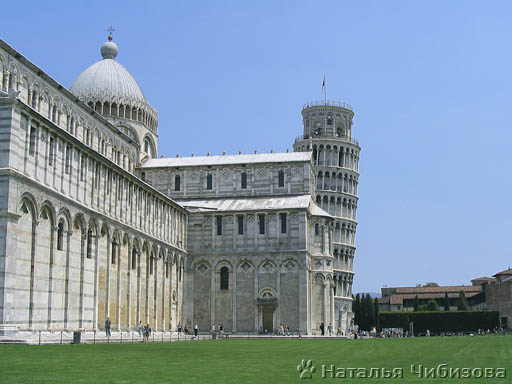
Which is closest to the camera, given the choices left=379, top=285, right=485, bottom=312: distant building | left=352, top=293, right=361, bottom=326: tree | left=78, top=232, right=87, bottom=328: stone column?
left=78, top=232, right=87, bottom=328: stone column

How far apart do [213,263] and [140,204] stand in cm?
1470

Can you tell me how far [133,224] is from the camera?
171 feet

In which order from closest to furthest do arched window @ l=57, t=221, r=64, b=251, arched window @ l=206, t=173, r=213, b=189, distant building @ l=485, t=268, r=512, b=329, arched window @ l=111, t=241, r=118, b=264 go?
arched window @ l=57, t=221, r=64, b=251 → arched window @ l=111, t=241, r=118, b=264 → arched window @ l=206, t=173, r=213, b=189 → distant building @ l=485, t=268, r=512, b=329

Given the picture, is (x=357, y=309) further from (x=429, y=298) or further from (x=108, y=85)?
(x=108, y=85)

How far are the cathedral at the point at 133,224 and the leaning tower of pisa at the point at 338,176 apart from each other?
4727mm

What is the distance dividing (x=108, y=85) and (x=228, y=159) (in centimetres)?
1416

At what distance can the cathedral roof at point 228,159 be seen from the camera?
7119 cm

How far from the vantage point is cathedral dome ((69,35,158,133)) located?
69.4 m

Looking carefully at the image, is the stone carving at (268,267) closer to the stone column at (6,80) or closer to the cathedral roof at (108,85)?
the cathedral roof at (108,85)

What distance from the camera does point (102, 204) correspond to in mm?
46156

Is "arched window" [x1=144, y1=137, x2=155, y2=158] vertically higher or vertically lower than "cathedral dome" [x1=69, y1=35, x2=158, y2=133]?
lower

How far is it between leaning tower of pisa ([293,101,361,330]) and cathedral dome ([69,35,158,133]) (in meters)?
29.5

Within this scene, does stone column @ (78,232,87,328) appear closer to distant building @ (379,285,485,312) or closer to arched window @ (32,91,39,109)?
arched window @ (32,91,39,109)

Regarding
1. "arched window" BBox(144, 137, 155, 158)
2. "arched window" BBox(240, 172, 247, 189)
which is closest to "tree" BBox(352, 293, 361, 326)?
"arched window" BBox(240, 172, 247, 189)
